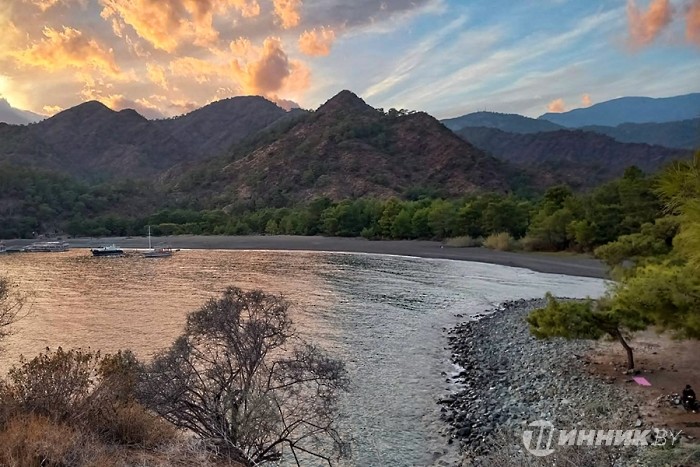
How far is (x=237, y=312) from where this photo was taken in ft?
30.5

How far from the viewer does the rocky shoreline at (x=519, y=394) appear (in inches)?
458

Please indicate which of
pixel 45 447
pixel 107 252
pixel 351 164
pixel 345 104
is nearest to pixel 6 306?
pixel 45 447

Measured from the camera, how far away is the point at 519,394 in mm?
14680

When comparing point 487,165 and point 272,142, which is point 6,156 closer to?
point 272,142

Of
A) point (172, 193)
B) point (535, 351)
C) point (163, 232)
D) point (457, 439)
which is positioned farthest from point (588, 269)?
point (172, 193)

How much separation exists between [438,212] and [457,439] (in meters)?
57.6

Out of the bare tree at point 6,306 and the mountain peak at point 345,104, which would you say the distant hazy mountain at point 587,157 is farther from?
the bare tree at point 6,306

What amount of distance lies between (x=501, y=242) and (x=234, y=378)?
53527mm

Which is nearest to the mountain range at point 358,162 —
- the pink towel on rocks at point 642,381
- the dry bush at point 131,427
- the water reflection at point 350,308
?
the water reflection at point 350,308

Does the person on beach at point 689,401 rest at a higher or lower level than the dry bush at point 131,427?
lower

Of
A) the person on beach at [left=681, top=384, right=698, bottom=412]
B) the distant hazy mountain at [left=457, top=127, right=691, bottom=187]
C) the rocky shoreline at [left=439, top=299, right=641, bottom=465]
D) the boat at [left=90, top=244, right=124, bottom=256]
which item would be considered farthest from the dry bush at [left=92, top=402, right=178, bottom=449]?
the distant hazy mountain at [left=457, top=127, right=691, bottom=187]

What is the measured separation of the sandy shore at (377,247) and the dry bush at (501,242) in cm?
122

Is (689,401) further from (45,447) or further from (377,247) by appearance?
(377,247)

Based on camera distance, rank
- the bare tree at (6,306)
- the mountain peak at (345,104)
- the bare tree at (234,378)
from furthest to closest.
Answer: the mountain peak at (345,104)
the bare tree at (6,306)
the bare tree at (234,378)
